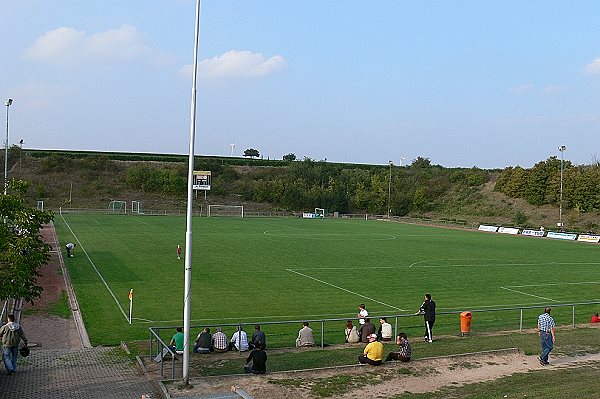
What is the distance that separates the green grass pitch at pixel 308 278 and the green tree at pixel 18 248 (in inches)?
161

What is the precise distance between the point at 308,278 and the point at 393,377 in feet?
69.5

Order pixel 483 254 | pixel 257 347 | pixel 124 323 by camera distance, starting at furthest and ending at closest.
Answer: pixel 483 254
pixel 124 323
pixel 257 347

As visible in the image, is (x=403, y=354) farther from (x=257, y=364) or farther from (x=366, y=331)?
(x=257, y=364)

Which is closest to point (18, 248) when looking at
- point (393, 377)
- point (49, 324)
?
point (49, 324)

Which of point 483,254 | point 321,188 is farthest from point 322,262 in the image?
point 321,188

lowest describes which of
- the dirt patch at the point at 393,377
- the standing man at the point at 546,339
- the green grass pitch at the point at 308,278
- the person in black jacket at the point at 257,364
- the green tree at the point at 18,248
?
the green grass pitch at the point at 308,278

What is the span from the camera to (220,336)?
19594 millimetres

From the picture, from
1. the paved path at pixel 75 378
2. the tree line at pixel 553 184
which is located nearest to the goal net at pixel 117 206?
the tree line at pixel 553 184

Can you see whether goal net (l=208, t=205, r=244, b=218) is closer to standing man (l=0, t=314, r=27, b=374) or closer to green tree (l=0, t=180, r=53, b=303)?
green tree (l=0, t=180, r=53, b=303)

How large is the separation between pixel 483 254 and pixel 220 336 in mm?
37520

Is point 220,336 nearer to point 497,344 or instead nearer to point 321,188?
point 497,344

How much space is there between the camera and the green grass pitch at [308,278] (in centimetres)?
2714

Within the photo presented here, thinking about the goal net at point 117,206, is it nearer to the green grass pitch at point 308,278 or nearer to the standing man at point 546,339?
the green grass pitch at point 308,278

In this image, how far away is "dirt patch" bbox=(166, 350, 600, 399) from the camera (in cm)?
1460
